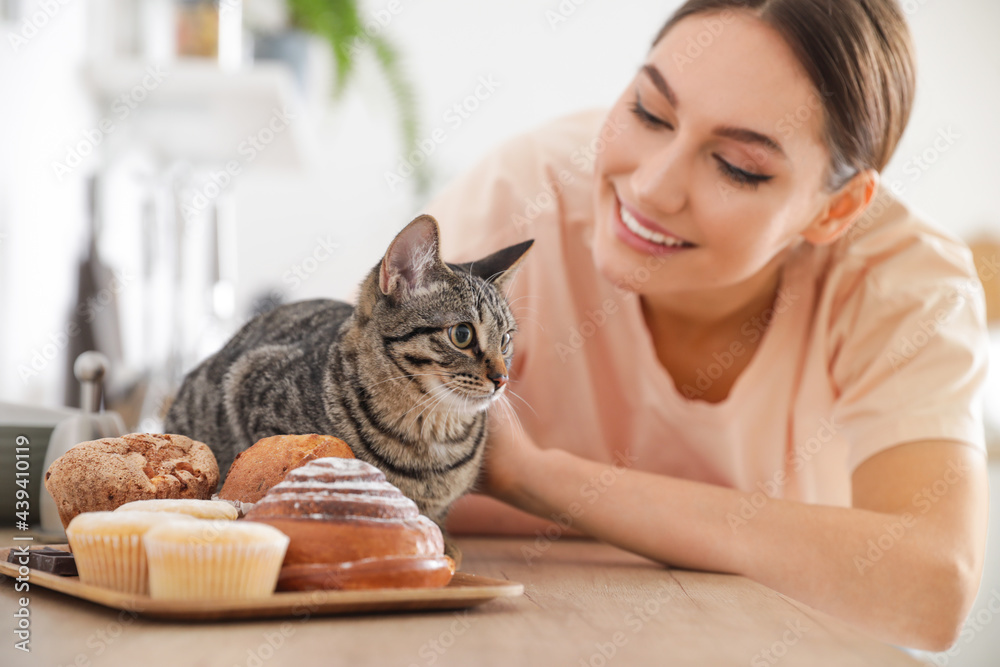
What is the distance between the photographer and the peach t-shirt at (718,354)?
1.28m

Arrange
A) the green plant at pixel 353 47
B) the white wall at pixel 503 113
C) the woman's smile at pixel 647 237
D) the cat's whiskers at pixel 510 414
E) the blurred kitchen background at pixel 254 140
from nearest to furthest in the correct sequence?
the cat's whiskers at pixel 510 414, the woman's smile at pixel 647 237, the blurred kitchen background at pixel 254 140, the green plant at pixel 353 47, the white wall at pixel 503 113

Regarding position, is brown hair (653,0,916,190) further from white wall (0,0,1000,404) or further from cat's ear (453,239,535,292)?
white wall (0,0,1000,404)

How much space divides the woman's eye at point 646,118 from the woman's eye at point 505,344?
398 millimetres

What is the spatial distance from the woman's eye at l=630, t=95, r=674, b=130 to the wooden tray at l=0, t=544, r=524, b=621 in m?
0.73

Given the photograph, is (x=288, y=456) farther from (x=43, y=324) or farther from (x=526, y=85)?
(x=526, y=85)

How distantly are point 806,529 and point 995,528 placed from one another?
2425 mm

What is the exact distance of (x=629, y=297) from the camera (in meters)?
1.40

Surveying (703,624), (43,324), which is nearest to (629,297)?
(703,624)

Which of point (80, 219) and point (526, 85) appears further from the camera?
point (526, 85)

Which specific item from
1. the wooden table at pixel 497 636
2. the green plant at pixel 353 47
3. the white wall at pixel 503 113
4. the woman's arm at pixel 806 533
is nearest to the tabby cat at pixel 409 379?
the woman's arm at pixel 806 533

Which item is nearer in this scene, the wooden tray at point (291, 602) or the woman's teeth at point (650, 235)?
the wooden tray at point (291, 602)

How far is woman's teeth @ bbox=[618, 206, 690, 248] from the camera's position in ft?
3.81

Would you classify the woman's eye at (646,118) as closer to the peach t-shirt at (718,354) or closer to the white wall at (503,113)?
the peach t-shirt at (718,354)

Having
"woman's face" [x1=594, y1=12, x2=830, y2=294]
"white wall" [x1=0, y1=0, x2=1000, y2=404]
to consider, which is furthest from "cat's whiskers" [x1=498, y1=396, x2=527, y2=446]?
"white wall" [x1=0, y1=0, x2=1000, y2=404]
